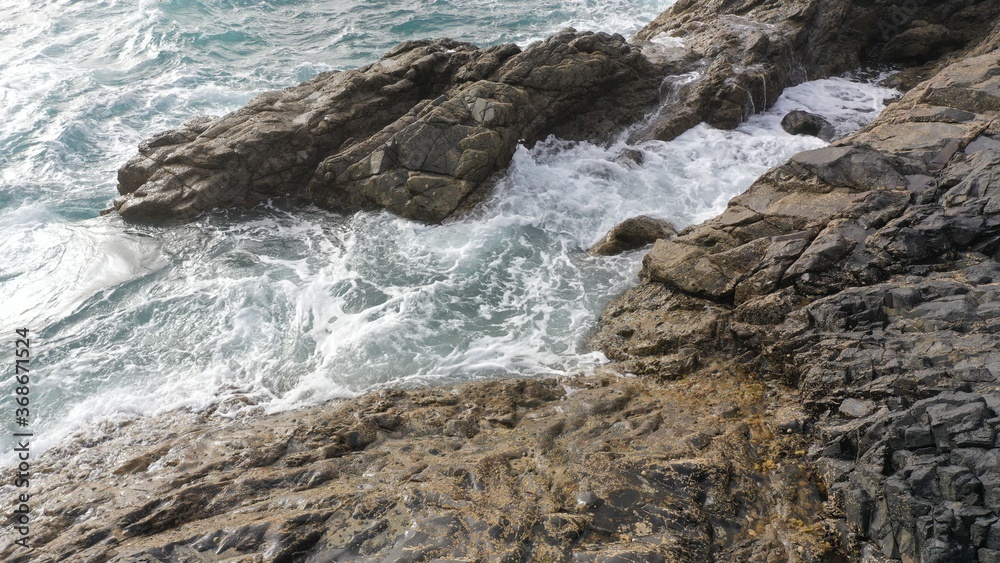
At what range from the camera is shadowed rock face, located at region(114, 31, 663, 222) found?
50.1 feet

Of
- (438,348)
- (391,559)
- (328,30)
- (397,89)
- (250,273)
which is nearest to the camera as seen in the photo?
(391,559)

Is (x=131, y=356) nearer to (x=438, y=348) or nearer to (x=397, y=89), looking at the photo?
(x=438, y=348)

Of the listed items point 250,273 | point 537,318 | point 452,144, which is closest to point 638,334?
point 537,318

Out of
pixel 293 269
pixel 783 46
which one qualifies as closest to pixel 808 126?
pixel 783 46

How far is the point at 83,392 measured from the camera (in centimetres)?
1062

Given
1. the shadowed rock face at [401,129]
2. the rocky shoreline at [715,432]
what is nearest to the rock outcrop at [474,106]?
the shadowed rock face at [401,129]

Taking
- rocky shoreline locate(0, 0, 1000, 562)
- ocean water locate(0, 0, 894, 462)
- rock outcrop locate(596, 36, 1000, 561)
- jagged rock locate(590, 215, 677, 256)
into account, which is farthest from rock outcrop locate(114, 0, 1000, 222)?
rock outcrop locate(596, 36, 1000, 561)

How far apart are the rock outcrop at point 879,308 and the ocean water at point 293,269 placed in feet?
7.10

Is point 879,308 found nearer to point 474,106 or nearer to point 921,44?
point 474,106

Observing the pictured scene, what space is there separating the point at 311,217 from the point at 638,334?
9.42 metres

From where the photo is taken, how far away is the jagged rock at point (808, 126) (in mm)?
16406

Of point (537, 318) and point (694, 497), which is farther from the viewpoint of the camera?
point (537, 318)

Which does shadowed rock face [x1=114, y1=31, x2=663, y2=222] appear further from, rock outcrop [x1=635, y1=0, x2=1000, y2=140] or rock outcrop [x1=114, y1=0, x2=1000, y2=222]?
rock outcrop [x1=635, y1=0, x2=1000, y2=140]

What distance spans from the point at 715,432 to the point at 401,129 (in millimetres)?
11366
